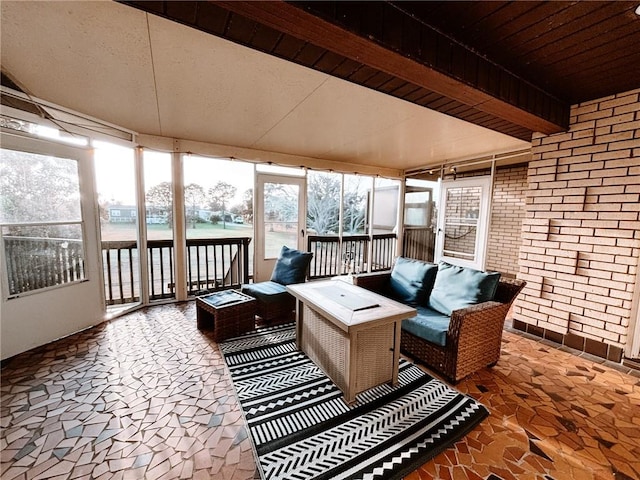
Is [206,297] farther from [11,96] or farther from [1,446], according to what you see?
[11,96]

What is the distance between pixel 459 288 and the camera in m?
2.34

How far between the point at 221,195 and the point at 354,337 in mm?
3322

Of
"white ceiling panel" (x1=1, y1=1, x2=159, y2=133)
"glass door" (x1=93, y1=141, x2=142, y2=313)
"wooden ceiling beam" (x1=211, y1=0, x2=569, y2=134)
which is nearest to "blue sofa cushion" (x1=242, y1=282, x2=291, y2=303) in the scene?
"glass door" (x1=93, y1=141, x2=142, y2=313)

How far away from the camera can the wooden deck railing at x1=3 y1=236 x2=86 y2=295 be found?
7.51 feet

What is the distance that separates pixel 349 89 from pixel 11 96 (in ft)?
9.20

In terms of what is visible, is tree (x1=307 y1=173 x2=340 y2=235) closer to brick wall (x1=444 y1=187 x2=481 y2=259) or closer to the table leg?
brick wall (x1=444 y1=187 x2=481 y2=259)

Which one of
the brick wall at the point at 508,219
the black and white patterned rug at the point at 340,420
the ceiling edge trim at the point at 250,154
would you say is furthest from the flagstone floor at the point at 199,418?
the brick wall at the point at 508,219

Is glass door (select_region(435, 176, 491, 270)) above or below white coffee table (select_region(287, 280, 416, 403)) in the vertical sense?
above

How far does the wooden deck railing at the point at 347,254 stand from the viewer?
5.20 metres

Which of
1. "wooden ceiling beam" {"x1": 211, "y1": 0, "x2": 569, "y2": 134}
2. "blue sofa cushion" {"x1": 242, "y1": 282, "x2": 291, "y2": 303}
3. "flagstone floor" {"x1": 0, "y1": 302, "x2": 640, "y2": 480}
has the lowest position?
"flagstone floor" {"x1": 0, "y1": 302, "x2": 640, "y2": 480}

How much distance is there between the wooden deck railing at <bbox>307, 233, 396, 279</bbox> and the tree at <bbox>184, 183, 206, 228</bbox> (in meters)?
1.97

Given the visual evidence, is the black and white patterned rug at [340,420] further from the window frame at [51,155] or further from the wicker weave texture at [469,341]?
the window frame at [51,155]

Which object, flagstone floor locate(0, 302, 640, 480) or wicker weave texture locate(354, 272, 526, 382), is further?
wicker weave texture locate(354, 272, 526, 382)

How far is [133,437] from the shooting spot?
5.06ft
